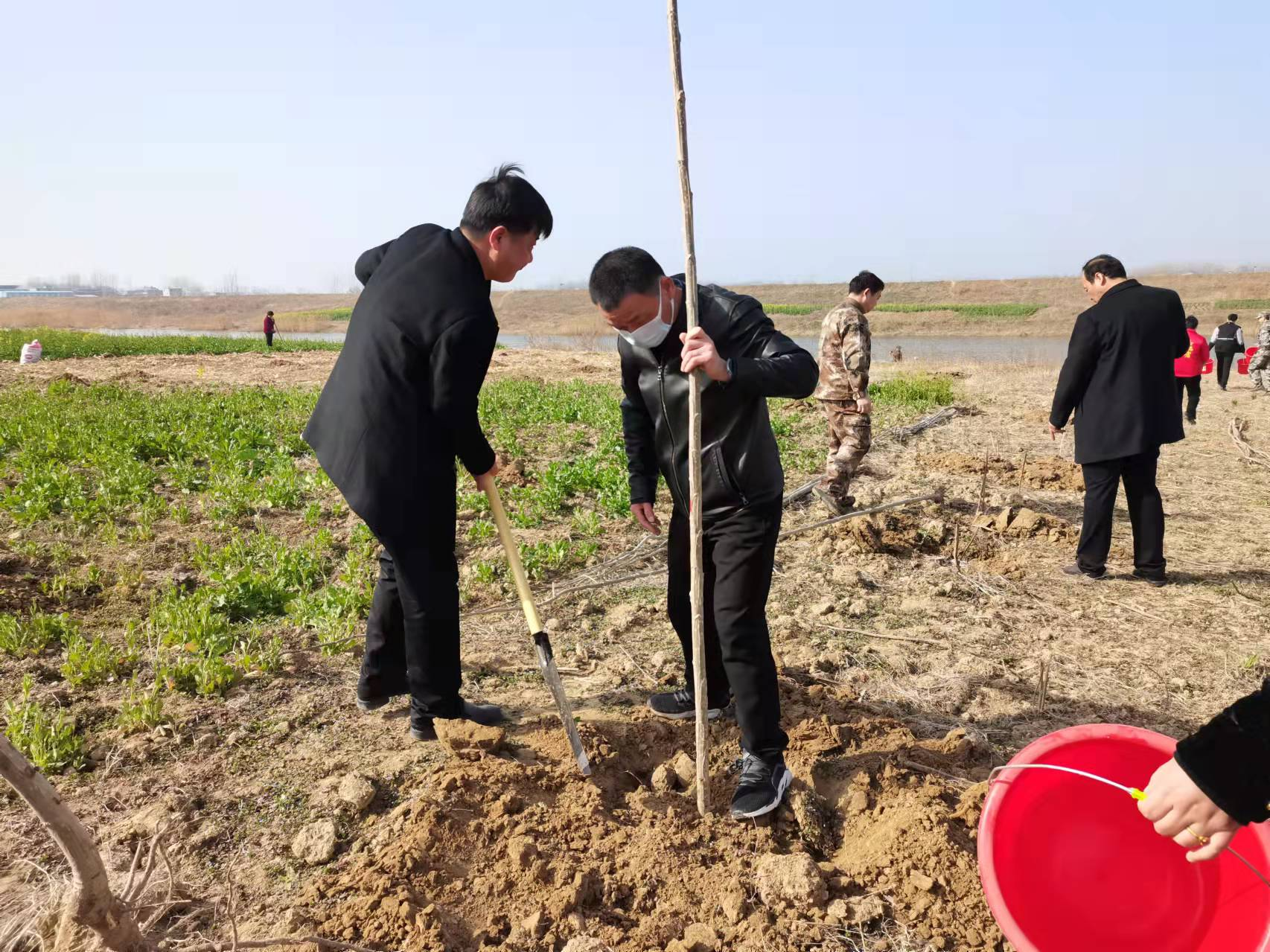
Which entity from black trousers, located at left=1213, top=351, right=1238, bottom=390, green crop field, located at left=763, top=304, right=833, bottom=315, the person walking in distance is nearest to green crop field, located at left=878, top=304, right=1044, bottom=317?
green crop field, located at left=763, top=304, right=833, bottom=315


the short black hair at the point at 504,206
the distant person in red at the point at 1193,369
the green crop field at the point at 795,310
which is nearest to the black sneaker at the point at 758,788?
the short black hair at the point at 504,206

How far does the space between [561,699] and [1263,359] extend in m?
15.7

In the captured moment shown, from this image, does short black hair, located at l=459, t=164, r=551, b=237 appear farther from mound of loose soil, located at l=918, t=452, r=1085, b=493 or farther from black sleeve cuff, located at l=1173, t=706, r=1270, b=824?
mound of loose soil, located at l=918, t=452, r=1085, b=493

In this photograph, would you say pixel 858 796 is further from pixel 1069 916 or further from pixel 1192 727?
pixel 1192 727

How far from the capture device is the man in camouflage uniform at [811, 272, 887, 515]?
21.1ft

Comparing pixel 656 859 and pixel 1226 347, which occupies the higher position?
pixel 1226 347

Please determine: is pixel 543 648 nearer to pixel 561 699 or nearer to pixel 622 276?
pixel 561 699

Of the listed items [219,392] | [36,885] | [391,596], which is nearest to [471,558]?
[391,596]

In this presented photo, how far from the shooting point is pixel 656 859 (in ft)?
8.21

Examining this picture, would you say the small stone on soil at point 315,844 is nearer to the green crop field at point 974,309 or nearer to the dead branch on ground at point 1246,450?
the dead branch on ground at point 1246,450

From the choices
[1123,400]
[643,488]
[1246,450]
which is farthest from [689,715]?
[1246,450]

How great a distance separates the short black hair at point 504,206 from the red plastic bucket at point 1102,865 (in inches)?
86.8

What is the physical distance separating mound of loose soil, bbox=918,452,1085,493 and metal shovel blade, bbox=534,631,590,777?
222 inches

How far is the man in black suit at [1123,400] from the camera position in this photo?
16.2 feet
